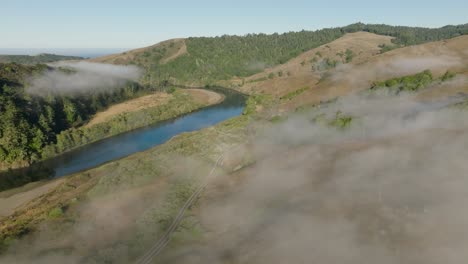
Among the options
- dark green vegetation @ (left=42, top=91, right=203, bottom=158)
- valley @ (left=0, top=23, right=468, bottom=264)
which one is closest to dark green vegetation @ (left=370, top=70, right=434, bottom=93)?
valley @ (left=0, top=23, right=468, bottom=264)

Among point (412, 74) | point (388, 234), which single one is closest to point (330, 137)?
point (388, 234)

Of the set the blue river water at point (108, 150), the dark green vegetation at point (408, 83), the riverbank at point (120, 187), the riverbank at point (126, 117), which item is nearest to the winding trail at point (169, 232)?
the riverbank at point (120, 187)

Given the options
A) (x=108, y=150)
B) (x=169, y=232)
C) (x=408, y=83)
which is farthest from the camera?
(x=408, y=83)

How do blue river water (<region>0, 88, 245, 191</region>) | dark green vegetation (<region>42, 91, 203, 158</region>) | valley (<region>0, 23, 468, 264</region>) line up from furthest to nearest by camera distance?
dark green vegetation (<region>42, 91, 203, 158</region>)
blue river water (<region>0, 88, 245, 191</region>)
valley (<region>0, 23, 468, 264</region>)

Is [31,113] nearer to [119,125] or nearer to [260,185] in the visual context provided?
[119,125]

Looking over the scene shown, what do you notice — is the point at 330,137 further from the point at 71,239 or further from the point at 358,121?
the point at 71,239

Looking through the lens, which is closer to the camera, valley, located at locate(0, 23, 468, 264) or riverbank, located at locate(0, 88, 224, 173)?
valley, located at locate(0, 23, 468, 264)

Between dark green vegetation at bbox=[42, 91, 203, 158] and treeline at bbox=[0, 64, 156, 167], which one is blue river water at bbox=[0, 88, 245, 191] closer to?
dark green vegetation at bbox=[42, 91, 203, 158]

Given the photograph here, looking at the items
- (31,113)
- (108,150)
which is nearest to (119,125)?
(108,150)
